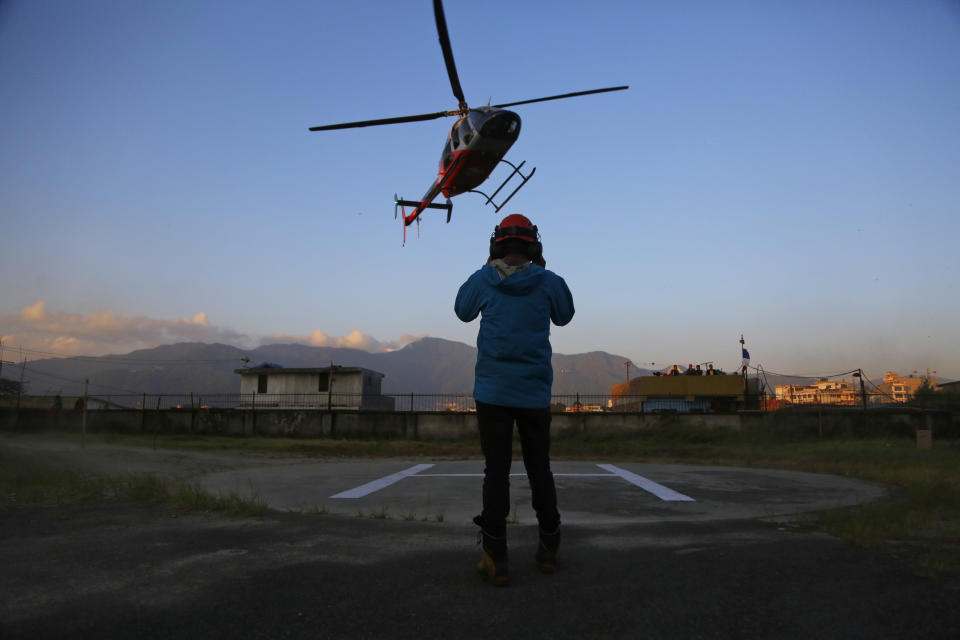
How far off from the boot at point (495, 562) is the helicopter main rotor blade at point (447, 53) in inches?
558

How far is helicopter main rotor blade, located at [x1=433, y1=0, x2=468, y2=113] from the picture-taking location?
45.5ft

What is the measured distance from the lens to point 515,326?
2.72 m

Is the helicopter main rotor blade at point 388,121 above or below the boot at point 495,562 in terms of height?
above

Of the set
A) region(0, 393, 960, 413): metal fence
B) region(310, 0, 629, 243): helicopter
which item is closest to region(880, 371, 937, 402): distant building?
region(0, 393, 960, 413): metal fence

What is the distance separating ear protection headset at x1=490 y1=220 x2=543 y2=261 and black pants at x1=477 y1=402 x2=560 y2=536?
801 mm

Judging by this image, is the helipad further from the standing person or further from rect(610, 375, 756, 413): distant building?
rect(610, 375, 756, 413): distant building

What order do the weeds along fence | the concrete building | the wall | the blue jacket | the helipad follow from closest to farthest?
the blue jacket → the helipad → the wall → the weeds along fence → the concrete building

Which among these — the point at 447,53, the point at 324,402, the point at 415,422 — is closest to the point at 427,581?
the point at 447,53

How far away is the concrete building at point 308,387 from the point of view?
3312cm

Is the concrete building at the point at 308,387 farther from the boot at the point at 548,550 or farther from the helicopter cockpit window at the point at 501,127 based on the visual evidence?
the boot at the point at 548,550

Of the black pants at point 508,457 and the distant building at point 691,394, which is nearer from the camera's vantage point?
the black pants at point 508,457

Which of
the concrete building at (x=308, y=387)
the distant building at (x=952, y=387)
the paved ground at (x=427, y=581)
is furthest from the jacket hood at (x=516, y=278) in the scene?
the distant building at (x=952, y=387)

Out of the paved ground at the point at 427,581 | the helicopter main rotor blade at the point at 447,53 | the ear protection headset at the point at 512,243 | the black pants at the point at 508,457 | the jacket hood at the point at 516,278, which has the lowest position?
the paved ground at the point at 427,581

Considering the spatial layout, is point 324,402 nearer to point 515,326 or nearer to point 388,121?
point 388,121
